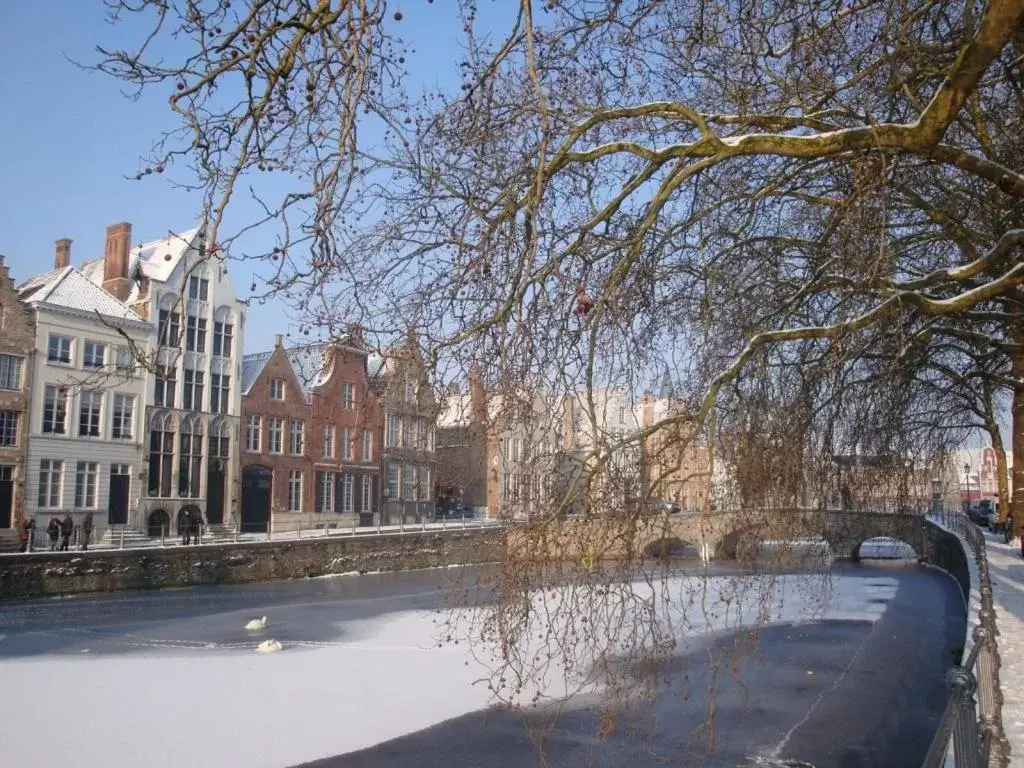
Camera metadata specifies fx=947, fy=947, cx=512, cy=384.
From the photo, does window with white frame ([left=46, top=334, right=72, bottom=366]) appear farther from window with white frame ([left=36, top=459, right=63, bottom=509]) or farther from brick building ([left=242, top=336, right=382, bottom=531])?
brick building ([left=242, top=336, right=382, bottom=531])

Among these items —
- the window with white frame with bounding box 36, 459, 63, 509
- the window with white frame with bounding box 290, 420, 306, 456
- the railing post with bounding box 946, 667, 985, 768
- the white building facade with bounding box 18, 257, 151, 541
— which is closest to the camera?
the railing post with bounding box 946, 667, 985, 768

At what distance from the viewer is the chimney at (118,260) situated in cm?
3728

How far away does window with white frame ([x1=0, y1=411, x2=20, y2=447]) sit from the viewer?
31706mm

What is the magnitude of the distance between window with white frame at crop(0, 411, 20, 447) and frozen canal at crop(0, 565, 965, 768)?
32.7ft

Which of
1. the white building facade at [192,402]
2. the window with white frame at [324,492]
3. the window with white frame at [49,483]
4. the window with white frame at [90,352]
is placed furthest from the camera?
the window with white frame at [324,492]

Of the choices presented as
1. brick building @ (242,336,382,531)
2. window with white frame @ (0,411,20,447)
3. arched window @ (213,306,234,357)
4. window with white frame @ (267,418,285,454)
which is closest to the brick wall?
brick building @ (242,336,382,531)

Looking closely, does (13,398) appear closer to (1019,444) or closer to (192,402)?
(192,402)

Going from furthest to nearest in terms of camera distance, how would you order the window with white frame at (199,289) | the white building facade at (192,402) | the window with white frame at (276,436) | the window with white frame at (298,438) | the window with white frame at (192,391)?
1. the window with white frame at (298,438)
2. the window with white frame at (276,436)
3. the window with white frame at (192,391)
4. the window with white frame at (199,289)
5. the white building facade at (192,402)

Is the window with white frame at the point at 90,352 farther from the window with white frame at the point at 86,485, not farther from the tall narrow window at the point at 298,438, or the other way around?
the tall narrow window at the point at 298,438

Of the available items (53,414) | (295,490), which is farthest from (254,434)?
(53,414)

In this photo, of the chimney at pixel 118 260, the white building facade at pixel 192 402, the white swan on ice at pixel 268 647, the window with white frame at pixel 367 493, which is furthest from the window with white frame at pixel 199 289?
the white swan on ice at pixel 268 647

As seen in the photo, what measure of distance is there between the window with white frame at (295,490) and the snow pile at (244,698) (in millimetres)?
23748

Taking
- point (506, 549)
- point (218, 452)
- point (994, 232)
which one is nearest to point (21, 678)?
point (506, 549)

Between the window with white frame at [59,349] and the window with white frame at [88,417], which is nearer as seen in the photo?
the window with white frame at [59,349]
